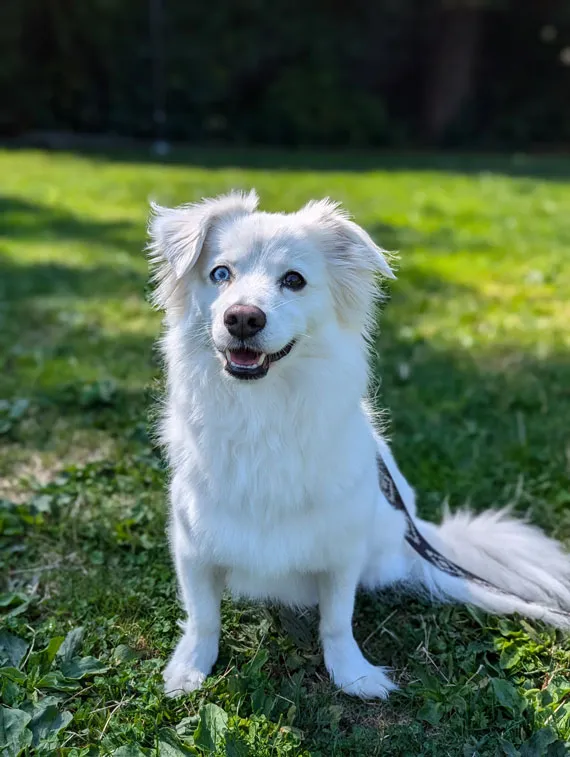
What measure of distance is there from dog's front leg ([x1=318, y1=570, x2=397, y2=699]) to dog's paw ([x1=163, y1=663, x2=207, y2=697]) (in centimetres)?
38

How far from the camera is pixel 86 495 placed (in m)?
3.19

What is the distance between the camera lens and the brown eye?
211 cm

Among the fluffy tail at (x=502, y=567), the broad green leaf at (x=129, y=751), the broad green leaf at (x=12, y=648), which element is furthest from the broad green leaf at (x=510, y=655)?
the broad green leaf at (x=12, y=648)

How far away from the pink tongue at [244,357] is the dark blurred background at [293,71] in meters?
15.5

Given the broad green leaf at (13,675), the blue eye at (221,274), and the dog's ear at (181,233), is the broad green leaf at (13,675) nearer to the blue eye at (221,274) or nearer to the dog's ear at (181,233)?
the dog's ear at (181,233)

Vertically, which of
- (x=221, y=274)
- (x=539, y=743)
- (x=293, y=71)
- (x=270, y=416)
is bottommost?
(x=293, y=71)

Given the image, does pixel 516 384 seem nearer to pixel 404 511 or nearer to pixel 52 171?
pixel 404 511

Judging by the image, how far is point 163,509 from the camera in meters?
3.07

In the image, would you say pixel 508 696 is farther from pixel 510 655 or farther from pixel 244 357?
pixel 244 357

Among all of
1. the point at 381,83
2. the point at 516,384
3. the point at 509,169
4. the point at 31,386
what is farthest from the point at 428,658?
the point at 381,83

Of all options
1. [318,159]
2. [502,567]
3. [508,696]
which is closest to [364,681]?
[508,696]

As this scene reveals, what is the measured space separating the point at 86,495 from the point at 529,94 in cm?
1988

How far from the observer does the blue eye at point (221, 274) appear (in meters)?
2.13

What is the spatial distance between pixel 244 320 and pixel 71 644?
1.15m
